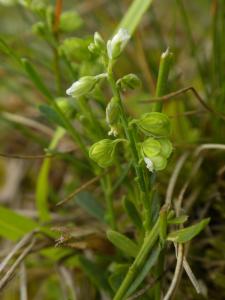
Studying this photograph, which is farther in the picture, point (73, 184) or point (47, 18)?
point (73, 184)

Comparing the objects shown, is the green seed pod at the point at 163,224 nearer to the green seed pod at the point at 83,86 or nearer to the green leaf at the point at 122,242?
the green leaf at the point at 122,242

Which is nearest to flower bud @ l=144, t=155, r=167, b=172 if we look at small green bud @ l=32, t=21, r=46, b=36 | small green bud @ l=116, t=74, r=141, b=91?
small green bud @ l=116, t=74, r=141, b=91

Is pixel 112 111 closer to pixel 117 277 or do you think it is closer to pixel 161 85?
pixel 161 85

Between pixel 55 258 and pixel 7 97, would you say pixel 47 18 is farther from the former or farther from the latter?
pixel 7 97

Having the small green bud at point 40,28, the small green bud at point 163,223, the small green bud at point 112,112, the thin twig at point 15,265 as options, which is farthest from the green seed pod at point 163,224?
the small green bud at point 40,28

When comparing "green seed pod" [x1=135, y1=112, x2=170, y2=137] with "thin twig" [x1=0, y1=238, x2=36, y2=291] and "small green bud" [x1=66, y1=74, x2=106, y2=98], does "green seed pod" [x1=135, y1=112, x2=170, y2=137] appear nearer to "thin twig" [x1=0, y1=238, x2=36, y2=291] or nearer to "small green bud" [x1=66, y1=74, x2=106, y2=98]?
"small green bud" [x1=66, y1=74, x2=106, y2=98]

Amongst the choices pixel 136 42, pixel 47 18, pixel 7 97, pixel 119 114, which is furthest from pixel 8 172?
pixel 119 114
